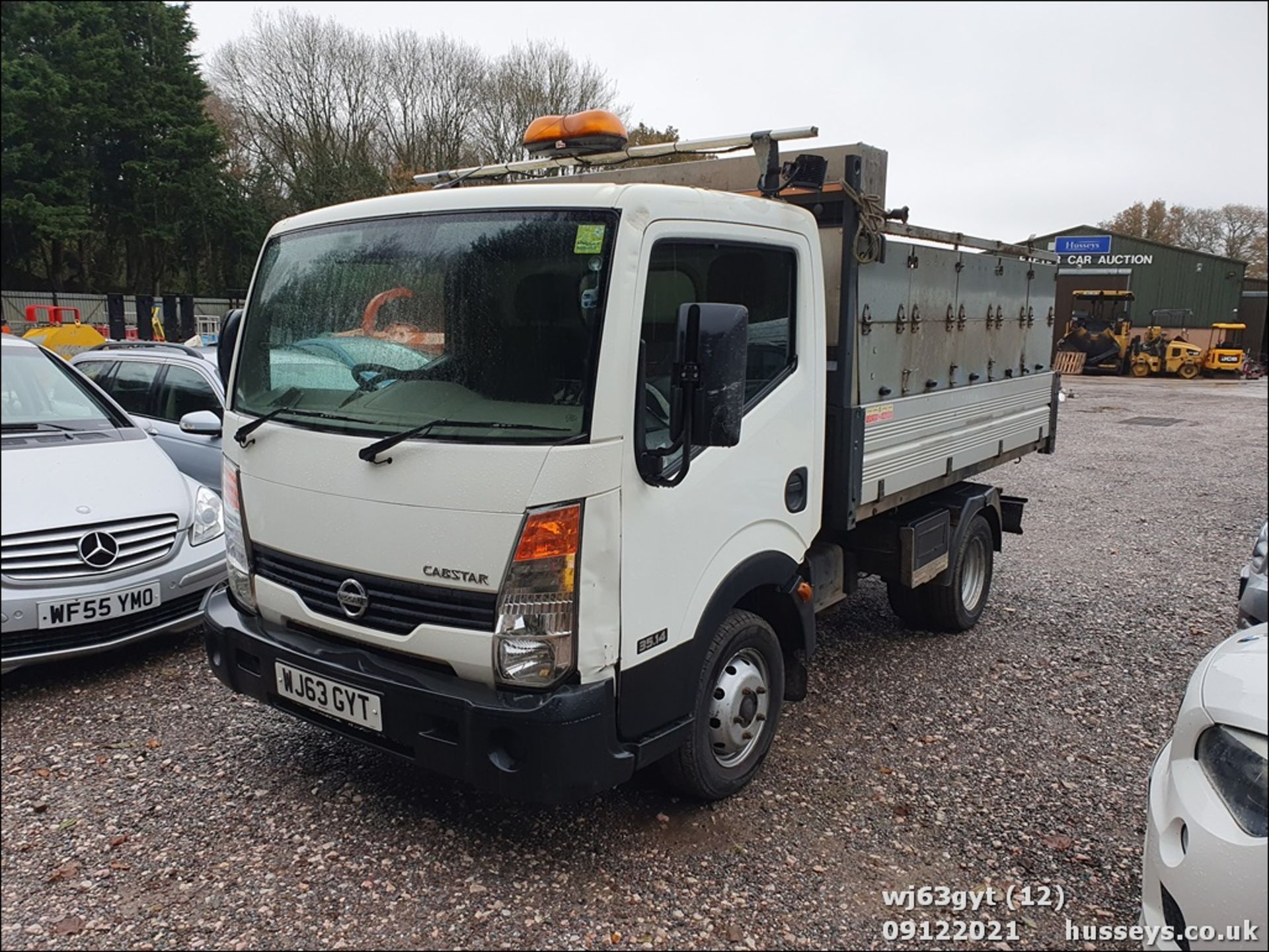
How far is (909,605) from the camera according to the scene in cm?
516

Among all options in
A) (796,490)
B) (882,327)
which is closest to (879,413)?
(882,327)

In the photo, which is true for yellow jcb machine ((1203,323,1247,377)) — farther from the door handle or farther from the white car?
the white car

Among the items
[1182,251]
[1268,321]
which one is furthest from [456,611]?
[1268,321]

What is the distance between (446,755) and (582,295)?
4.67 ft

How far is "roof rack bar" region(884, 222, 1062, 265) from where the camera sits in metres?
3.91

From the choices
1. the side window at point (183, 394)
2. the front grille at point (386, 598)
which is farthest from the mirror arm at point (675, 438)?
the side window at point (183, 394)

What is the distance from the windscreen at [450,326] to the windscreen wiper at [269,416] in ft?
0.04

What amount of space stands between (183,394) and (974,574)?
5878 mm

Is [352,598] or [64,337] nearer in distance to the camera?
[64,337]

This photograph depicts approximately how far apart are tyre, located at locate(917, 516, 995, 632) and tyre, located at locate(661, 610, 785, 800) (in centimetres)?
195

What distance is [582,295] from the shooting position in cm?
257

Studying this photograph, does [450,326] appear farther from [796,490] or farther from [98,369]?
[98,369]

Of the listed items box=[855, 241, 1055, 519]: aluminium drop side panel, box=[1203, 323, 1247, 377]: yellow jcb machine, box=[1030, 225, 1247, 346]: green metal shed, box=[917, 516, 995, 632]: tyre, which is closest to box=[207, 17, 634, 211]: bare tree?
box=[855, 241, 1055, 519]: aluminium drop side panel

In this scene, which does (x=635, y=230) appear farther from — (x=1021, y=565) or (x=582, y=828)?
(x=1021, y=565)
